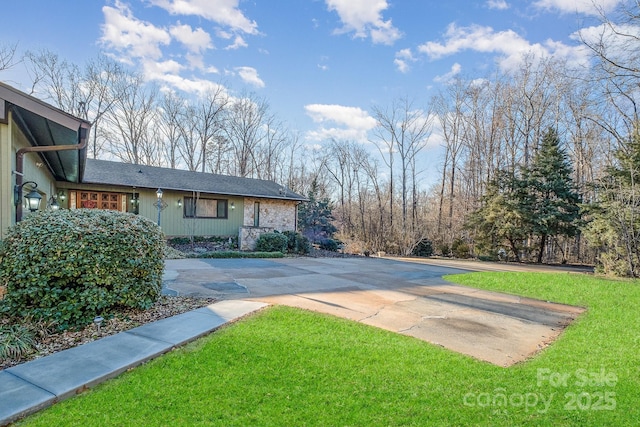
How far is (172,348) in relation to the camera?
3342mm

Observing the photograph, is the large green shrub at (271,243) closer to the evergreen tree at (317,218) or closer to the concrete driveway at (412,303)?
the concrete driveway at (412,303)

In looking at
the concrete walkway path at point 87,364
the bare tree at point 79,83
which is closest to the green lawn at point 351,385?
the concrete walkway path at point 87,364

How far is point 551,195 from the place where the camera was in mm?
14859

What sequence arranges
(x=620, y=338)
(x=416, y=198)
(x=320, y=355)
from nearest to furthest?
1. (x=320, y=355)
2. (x=620, y=338)
3. (x=416, y=198)

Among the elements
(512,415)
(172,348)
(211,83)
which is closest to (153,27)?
(211,83)

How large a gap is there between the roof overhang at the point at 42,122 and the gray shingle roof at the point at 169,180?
5.76m

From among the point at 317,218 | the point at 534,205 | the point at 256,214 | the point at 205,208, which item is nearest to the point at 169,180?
the point at 205,208

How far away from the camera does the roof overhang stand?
179 inches

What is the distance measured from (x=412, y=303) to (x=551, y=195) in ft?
42.7

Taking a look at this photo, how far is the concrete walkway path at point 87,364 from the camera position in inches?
93.7

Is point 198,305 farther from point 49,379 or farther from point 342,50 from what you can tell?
point 342,50

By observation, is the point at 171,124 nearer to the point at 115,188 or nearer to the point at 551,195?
the point at 115,188

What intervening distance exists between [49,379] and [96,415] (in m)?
0.79

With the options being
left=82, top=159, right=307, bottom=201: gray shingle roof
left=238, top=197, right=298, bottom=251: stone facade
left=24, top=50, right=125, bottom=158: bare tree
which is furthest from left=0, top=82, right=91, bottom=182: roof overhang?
left=24, top=50, right=125, bottom=158: bare tree
